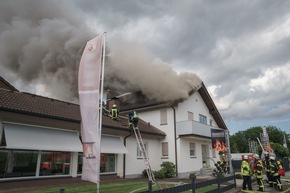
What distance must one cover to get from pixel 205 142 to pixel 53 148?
53.7 ft

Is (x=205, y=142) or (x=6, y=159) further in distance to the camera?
(x=205, y=142)

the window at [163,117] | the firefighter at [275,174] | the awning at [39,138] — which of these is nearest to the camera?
the awning at [39,138]

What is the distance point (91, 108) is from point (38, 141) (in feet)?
17.6

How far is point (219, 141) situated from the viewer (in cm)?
1609

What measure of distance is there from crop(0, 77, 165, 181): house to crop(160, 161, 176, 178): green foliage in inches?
163

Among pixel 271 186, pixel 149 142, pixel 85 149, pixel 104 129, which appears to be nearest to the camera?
pixel 85 149

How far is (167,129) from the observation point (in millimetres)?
19188

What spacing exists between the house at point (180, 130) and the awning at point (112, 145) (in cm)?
367

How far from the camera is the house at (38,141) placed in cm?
955

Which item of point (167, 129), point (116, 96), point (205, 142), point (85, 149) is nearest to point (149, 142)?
point (167, 129)

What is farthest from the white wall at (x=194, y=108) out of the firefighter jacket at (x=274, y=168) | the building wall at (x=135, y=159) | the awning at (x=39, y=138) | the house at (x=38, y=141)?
the awning at (x=39, y=138)

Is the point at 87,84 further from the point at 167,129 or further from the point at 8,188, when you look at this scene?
the point at 167,129

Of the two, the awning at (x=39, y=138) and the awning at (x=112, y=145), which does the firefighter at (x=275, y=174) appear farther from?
the awning at (x=39, y=138)

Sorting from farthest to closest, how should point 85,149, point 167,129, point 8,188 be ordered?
1. point 167,129
2. point 8,188
3. point 85,149
